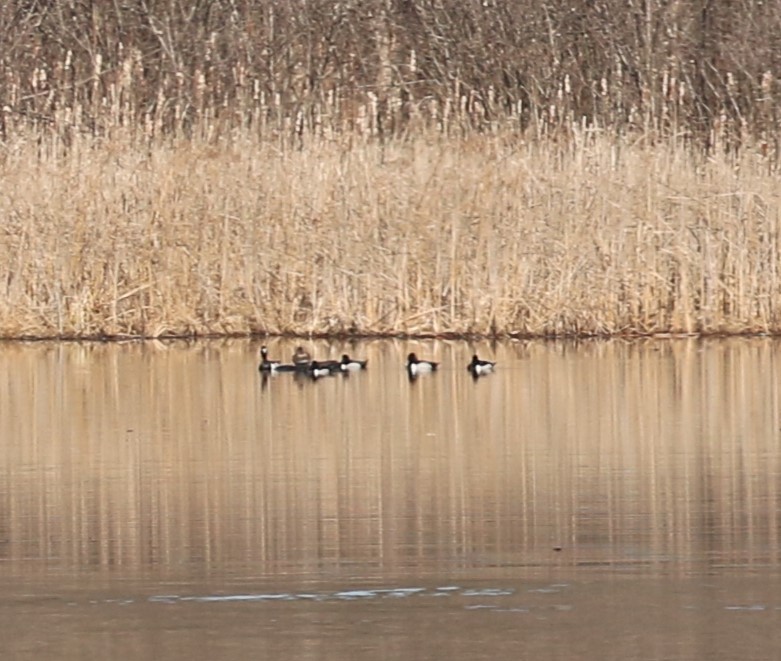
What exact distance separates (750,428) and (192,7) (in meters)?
14.0

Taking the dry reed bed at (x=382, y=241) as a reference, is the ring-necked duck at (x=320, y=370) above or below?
below

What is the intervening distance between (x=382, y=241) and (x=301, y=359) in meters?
2.39

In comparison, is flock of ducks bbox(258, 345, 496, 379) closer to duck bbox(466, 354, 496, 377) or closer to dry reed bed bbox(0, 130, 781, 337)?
duck bbox(466, 354, 496, 377)

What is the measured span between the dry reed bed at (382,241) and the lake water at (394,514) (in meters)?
2.06

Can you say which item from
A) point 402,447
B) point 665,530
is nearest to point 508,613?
point 665,530

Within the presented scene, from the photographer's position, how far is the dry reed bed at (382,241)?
46.0 ft

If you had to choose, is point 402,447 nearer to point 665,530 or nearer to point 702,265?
point 665,530

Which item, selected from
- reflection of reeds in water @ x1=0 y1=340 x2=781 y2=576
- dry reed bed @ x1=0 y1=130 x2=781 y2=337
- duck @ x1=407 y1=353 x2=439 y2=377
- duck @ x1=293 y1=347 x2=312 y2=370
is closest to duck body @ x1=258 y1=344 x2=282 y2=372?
duck @ x1=293 y1=347 x2=312 y2=370

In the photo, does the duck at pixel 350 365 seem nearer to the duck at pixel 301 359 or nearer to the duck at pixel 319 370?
the duck at pixel 319 370

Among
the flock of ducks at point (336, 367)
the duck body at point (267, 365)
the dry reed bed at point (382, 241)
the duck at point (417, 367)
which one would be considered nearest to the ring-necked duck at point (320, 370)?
the flock of ducks at point (336, 367)

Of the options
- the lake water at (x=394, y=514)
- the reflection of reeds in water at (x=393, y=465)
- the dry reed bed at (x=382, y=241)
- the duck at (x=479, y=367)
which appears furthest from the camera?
the dry reed bed at (x=382, y=241)

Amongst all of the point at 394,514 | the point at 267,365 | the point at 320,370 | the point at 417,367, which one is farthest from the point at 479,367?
the point at 394,514

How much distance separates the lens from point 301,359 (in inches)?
470

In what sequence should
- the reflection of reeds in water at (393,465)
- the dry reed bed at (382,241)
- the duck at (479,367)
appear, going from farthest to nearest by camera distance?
1. the dry reed bed at (382,241)
2. the duck at (479,367)
3. the reflection of reeds in water at (393,465)
